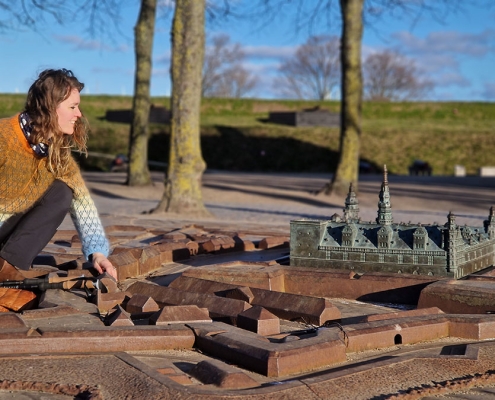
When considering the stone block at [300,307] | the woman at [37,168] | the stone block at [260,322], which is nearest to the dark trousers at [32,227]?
the woman at [37,168]

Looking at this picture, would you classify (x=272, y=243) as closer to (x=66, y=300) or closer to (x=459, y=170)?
(x=66, y=300)

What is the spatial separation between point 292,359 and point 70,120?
6.25 feet

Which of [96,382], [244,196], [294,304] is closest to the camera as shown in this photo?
[96,382]

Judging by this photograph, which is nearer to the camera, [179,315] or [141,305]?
[179,315]

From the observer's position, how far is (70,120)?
4289 millimetres

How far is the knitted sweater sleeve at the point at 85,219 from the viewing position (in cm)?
456

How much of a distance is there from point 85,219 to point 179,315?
3.55 feet

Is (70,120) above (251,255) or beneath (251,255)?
above

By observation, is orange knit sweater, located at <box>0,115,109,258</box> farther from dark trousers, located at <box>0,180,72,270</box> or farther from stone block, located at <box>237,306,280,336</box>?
stone block, located at <box>237,306,280,336</box>

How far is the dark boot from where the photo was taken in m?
4.48

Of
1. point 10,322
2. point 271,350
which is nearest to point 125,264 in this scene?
point 10,322

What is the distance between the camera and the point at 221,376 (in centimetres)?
294

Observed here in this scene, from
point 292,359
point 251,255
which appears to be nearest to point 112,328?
point 292,359

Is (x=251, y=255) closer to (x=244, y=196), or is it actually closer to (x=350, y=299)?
(x=350, y=299)
